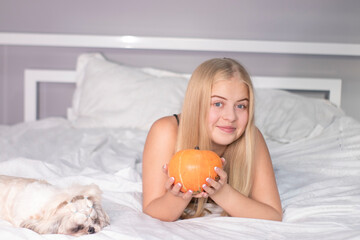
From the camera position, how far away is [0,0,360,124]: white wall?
8.98 feet

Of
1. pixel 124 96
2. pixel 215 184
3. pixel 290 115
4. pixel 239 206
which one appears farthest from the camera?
pixel 124 96

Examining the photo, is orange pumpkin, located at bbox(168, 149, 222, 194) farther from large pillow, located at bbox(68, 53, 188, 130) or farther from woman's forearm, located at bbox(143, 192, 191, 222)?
large pillow, located at bbox(68, 53, 188, 130)

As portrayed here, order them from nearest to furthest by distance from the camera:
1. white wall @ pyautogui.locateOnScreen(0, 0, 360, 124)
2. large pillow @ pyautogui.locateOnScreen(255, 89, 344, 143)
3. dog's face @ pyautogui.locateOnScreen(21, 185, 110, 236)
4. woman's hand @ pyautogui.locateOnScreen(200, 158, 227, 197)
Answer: dog's face @ pyautogui.locateOnScreen(21, 185, 110, 236) < woman's hand @ pyautogui.locateOnScreen(200, 158, 227, 197) < large pillow @ pyautogui.locateOnScreen(255, 89, 344, 143) < white wall @ pyautogui.locateOnScreen(0, 0, 360, 124)

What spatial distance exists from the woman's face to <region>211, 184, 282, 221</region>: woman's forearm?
0.15 meters

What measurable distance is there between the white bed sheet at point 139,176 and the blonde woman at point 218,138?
49mm

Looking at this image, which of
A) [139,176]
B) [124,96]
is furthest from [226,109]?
[124,96]

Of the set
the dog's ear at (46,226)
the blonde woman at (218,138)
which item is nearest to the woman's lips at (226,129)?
the blonde woman at (218,138)

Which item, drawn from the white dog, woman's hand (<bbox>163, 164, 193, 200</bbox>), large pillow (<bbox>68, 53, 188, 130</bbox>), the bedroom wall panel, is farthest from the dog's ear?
the bedroom wall panel

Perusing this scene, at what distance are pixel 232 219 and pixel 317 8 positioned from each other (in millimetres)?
2005

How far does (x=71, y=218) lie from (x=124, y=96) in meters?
1.48

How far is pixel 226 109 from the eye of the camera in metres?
1.21

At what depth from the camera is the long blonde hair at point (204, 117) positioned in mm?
1232

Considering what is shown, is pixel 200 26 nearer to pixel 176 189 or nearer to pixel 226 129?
pixel 226 129

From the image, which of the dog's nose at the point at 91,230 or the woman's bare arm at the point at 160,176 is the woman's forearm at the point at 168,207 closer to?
the woman's bare arm at the point at 160,176
